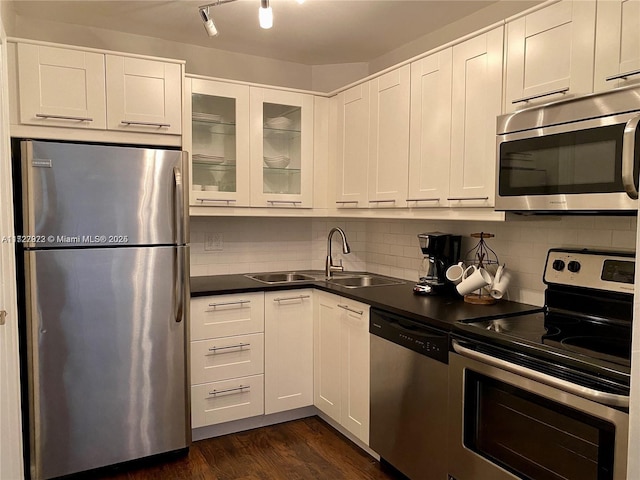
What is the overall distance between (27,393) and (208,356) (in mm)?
908

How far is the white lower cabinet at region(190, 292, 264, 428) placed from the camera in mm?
2766

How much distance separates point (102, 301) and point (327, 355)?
132 centimetres

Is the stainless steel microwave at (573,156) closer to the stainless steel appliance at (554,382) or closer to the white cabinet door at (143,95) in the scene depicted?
the stainless steel appliance at (554,382)

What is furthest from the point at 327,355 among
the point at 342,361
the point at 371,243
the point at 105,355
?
the point at 105,355

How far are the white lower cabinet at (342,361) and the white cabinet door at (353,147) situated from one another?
26.9 inches

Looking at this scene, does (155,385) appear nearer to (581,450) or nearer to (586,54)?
(581,450)

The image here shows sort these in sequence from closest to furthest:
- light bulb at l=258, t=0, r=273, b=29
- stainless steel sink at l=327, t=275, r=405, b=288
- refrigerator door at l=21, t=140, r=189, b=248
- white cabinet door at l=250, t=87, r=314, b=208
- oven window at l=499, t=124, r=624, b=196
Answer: oven window at l=499, t=124, r=624, b=196 → light bulb at l=258, t=0, r=273, b=29 → refrigerator door at l=21, t=140, r=189, b=248 → white cabinet door at l=250, t=87, r=314, b=208 → stainless steel sink at l=327, t=275, r=405, b=288

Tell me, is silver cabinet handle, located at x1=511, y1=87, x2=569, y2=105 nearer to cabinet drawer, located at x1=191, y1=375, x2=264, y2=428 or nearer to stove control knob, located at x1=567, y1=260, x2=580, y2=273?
stove control knob, located at x1=567, y1=260, x2=580, y2=273

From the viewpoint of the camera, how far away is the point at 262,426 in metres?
3.05

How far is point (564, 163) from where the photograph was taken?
1810 mm

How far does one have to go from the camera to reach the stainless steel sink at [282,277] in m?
3.34

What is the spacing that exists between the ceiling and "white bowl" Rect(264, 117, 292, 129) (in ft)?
1.65

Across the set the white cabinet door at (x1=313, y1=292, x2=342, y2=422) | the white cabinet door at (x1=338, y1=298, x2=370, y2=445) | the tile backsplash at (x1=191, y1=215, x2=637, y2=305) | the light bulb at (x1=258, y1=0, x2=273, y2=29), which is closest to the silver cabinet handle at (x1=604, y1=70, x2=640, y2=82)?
the tile backsplash at (x1=191, y1=215, x2=637, y2=305)

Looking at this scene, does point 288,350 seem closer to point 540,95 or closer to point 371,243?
point 371,243
